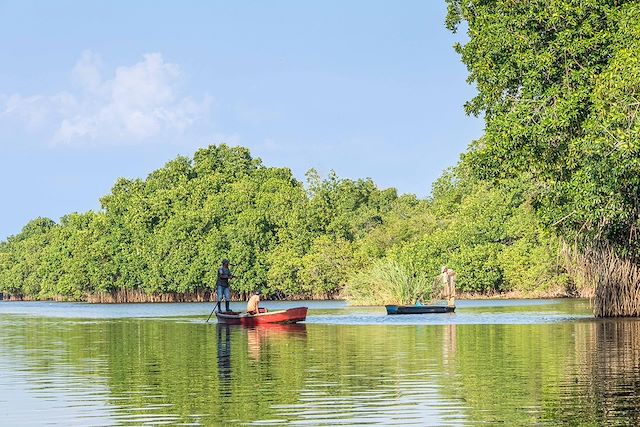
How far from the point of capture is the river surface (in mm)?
14062

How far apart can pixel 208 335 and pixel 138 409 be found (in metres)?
18.4

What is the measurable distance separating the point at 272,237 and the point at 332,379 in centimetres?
8664

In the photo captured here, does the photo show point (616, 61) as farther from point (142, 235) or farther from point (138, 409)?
point (142, 235)

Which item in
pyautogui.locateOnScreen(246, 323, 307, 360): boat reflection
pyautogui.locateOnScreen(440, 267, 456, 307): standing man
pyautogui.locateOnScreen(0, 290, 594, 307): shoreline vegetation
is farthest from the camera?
pyautogui.locateOnScreen(0, 290, 594, 307): shoreline vegetation

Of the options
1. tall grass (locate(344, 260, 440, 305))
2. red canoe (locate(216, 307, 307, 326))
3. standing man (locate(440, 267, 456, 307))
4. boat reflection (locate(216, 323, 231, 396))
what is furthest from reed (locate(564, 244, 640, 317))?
tall grass (locate(344, 260, 440, 305))

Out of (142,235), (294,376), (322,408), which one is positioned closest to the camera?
(322,408)

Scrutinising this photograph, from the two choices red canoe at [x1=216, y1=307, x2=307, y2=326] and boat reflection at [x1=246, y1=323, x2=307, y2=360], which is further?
red canoe at [x1=216, y1=307, x2=307, y2=326]

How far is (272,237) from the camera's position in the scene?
10500cm

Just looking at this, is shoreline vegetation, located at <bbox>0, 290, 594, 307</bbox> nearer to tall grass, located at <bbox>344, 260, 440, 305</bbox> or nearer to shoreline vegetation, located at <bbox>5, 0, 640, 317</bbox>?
shoreline vegetation, located at <bbox>5, 0, 640, 317</bbox>

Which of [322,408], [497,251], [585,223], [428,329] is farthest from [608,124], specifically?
[497,251]

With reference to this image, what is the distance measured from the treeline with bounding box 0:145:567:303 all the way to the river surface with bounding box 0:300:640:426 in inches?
2019

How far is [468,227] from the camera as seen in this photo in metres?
89.3

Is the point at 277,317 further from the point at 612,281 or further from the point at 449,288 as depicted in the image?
the point at 449,288

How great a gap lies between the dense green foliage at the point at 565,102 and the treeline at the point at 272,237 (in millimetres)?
41462
